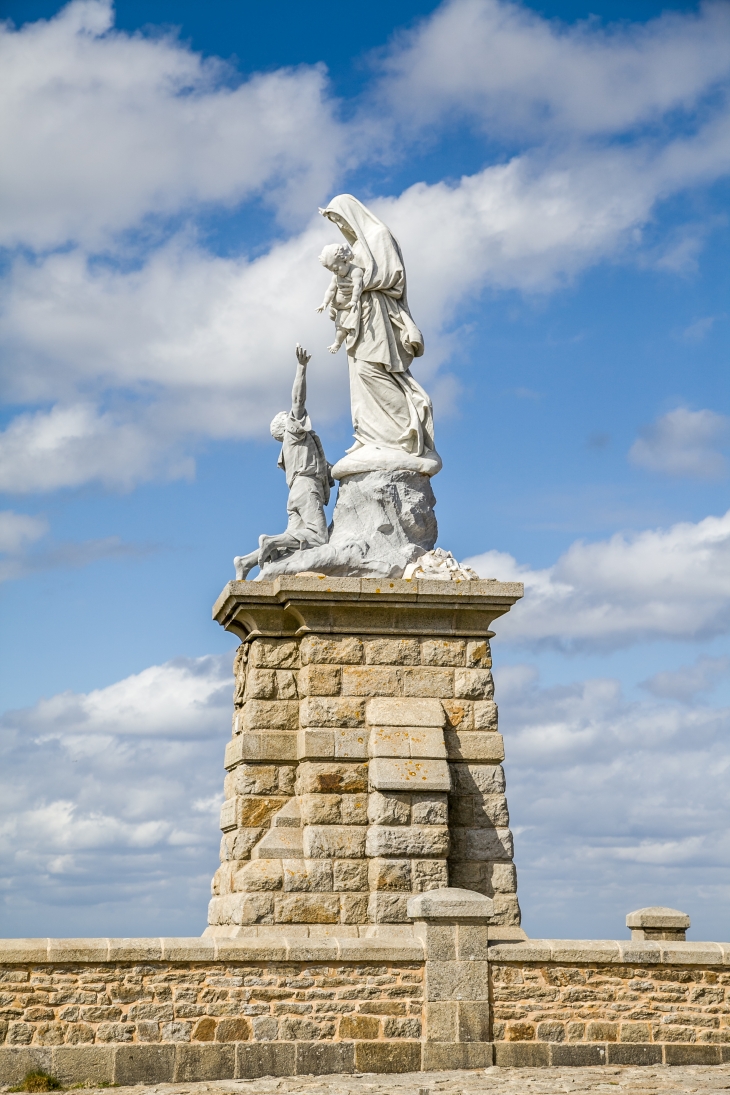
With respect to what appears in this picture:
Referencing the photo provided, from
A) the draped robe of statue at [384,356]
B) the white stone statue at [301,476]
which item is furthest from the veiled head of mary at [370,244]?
the white stone statue at [301,476]

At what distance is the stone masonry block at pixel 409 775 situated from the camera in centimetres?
1178

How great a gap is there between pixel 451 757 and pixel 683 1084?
11.4 feet

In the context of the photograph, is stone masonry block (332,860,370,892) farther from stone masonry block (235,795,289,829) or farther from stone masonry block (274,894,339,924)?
stone masonry block (235,795,289,829)

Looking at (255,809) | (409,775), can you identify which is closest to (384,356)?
(409,775)

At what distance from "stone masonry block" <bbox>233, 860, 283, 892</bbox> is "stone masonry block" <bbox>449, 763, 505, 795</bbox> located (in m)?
1.73

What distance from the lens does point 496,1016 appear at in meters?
10.6

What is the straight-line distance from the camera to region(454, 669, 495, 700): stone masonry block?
1244 cm

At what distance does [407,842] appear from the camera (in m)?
11.7

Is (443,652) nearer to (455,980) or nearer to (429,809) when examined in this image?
(429,809)

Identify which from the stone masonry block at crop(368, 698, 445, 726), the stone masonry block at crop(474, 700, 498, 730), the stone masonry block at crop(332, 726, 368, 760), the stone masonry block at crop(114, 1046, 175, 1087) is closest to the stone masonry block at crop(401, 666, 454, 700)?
the stone masonry block at crop(368, 698, 445, 726)

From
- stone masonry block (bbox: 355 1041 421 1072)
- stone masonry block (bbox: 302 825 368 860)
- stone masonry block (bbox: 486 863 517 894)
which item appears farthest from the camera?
stone masonry block (bbox: 486 863 517 894)

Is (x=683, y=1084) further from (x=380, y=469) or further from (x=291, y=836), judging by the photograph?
(x=380, y=469)

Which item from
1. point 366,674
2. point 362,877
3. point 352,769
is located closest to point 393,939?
point 362,877

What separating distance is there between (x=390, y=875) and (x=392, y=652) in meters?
1.96
